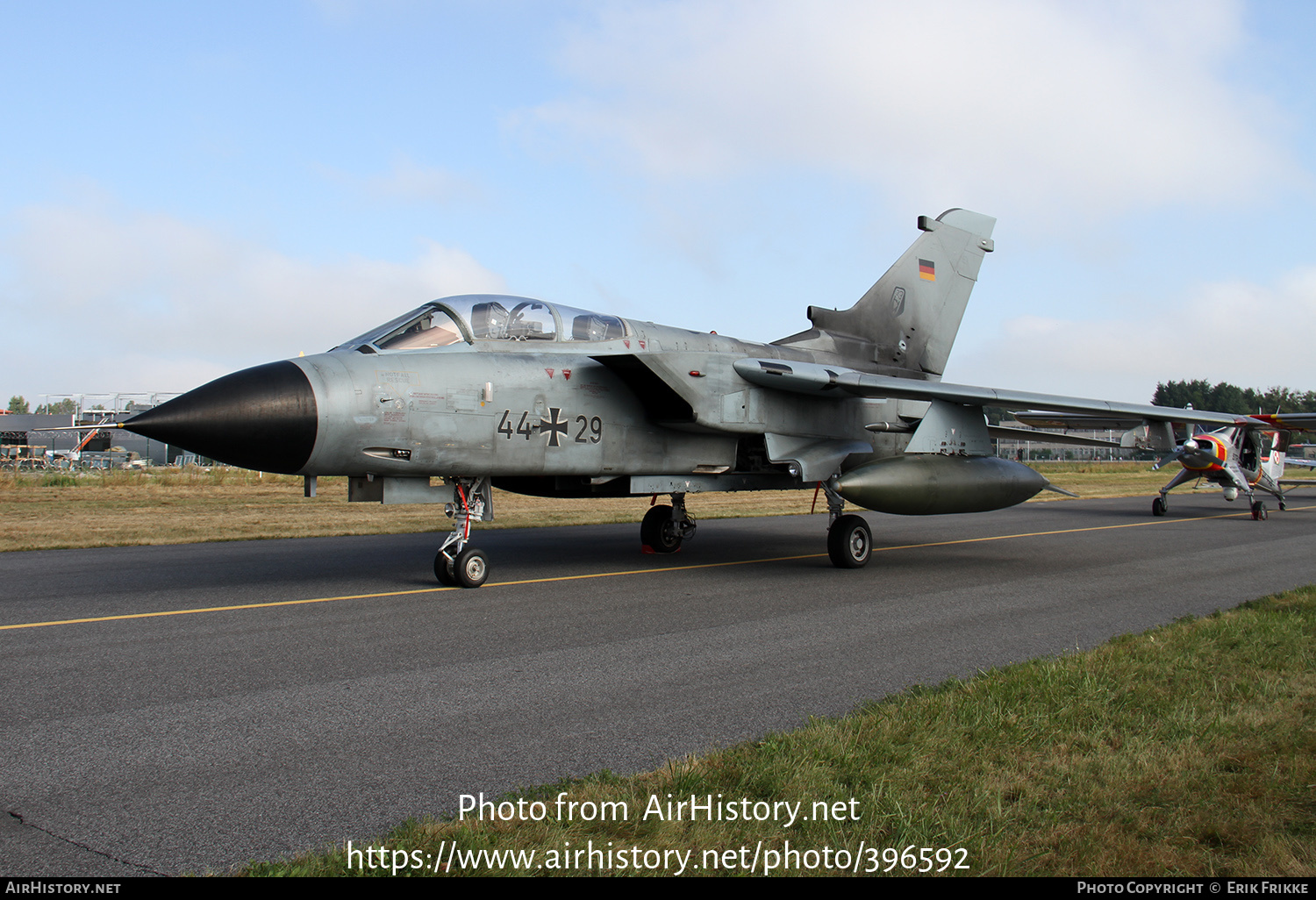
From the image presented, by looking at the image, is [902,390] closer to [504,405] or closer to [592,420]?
[592,420]

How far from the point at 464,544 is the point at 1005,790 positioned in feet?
21.0

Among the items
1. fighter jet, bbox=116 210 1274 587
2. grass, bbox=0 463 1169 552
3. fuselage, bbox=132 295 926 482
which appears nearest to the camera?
fuselage, bbox=132 295 926 482

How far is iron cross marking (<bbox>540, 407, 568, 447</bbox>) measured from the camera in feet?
28.7

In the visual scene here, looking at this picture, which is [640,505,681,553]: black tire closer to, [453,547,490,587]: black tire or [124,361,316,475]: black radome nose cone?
[453,547,490,587]: black tire

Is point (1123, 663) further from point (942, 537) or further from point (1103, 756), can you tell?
point (942, 537)

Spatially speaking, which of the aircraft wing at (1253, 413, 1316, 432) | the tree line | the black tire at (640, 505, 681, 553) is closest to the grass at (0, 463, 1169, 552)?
the black tire at (640, 505, 681, 553)

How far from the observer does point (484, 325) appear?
340 inches

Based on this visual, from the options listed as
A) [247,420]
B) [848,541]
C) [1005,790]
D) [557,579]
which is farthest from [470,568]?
[1005,790]

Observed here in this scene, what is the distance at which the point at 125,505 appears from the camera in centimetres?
1991

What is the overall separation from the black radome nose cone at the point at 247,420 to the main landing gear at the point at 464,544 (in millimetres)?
1863

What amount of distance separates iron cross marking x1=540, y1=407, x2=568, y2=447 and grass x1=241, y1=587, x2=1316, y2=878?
199 inches

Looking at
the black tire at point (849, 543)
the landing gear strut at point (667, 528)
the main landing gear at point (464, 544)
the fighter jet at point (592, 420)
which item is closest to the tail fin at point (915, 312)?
the fighter jet at point (592, 420)

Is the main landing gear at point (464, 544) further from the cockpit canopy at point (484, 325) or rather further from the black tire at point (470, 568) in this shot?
the cockpit canopy at point (484, 325)
